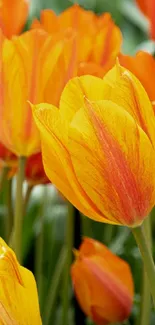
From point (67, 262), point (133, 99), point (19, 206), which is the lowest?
point (67, 262)

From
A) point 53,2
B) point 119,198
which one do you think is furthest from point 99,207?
point 53,2

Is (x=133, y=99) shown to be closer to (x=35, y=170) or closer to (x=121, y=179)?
(x=121, y=179)

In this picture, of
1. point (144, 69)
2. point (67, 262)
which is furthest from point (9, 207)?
point (144, 69)

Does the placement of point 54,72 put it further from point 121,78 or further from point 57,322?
point 57,322

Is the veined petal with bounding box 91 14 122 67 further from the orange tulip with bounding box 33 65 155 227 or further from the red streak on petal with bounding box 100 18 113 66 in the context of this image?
the orange tulip with bounding box 33 65 155 227

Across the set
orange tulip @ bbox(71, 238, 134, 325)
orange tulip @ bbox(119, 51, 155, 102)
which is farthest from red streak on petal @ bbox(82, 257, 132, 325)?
orange tulip @ bbox(119, 51, 155, 102)

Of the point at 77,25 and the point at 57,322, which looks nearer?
the point at 77,25
